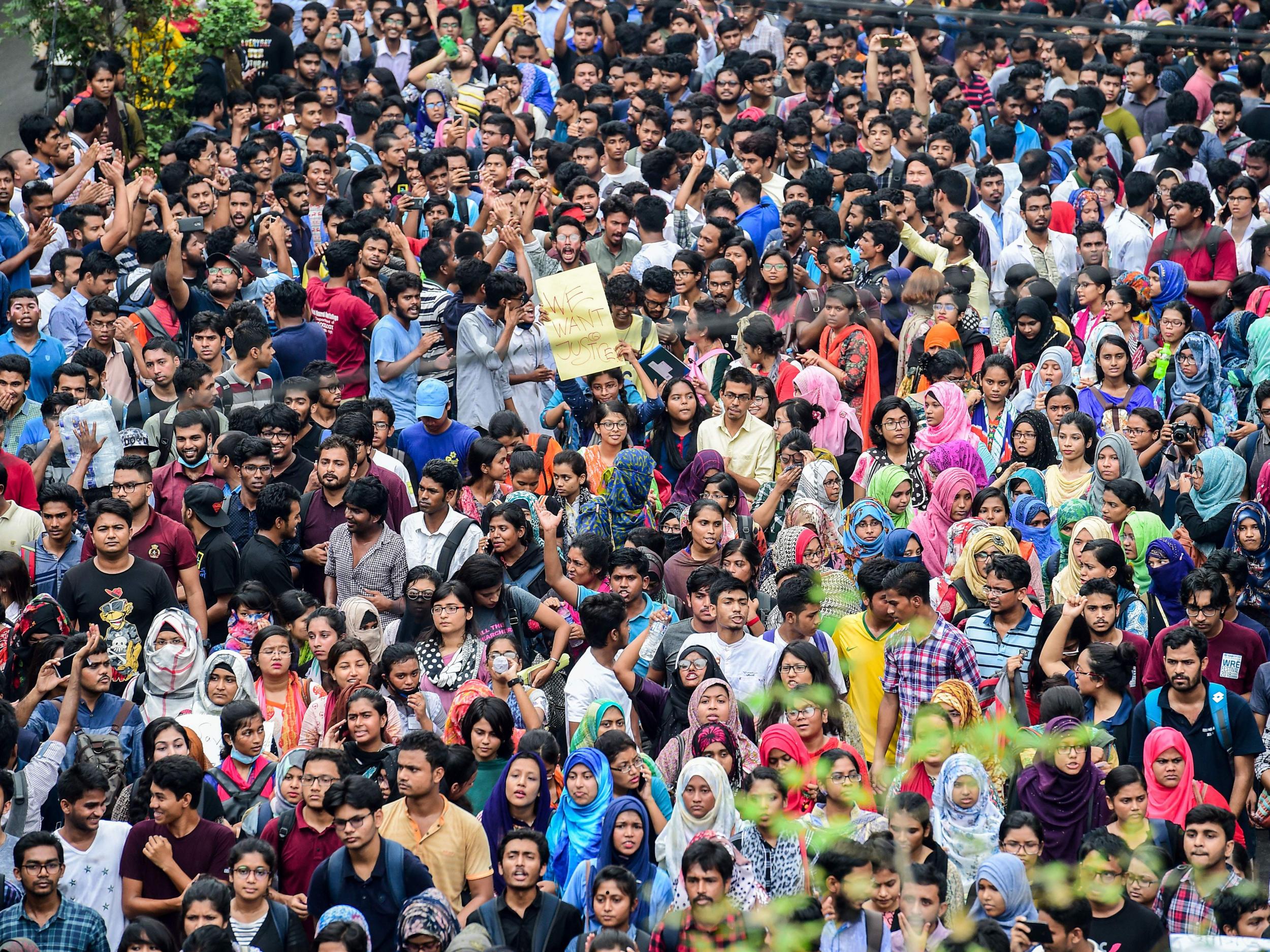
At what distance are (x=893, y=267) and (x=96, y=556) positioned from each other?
5.25m

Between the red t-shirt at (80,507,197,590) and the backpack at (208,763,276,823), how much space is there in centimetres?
153

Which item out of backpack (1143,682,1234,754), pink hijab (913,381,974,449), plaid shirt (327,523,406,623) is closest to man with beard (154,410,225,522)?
plaid shirt (327,523,406,623)

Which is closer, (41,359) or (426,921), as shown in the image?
(426,921)

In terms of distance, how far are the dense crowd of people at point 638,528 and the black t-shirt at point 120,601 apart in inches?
1.0

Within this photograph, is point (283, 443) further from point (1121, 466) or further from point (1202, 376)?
point (1202, 376)

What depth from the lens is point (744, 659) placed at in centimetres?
845

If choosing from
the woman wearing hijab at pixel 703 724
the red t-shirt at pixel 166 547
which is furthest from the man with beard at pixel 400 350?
the woman wearing hijab at pixel 703 724

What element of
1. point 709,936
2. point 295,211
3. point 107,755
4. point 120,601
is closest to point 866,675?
point 709,936

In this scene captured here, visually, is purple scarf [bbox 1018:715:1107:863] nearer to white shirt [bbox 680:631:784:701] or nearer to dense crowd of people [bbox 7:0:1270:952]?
dense crowd of people [bbox 7:0:1270:952]

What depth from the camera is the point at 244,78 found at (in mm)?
15344

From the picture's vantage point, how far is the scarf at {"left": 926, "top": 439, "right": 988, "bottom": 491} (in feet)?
32.1

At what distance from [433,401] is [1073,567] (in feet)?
11.2

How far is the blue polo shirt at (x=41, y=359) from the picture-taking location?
1051 cm

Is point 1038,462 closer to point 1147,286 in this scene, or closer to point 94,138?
point 1147,286
